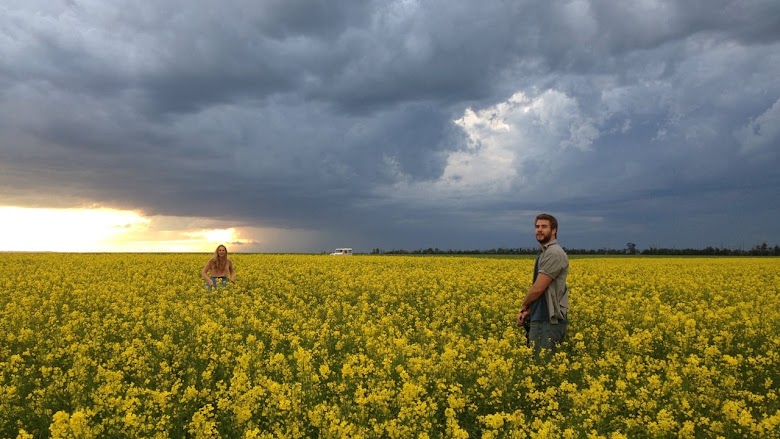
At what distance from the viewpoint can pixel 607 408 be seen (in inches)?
219

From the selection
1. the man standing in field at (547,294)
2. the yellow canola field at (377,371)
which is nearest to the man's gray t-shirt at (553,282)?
the man standing in field at (547,294)

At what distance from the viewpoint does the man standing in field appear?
7777mm

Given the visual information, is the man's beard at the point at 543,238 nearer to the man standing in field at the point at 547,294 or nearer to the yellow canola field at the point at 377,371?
the man standing in field at the point at 547,294

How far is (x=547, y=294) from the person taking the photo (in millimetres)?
7984

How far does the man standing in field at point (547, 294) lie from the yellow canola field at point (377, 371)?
0.46 metres

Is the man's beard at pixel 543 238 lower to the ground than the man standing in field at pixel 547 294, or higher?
higher

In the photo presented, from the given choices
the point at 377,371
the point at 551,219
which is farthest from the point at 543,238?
the point at 377,371

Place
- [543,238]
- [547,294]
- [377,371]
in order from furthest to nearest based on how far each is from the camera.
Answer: [547,294] → [543,238] → [377,371]

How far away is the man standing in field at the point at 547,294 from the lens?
7.78 meters

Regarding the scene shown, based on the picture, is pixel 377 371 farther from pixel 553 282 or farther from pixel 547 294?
pixel 553 282

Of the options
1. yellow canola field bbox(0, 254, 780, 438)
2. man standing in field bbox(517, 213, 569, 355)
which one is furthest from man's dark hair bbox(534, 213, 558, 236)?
yellow canola field bbox(0, 254, 780, 438)

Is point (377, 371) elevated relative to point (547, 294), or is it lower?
lower

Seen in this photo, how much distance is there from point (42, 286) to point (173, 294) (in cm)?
488

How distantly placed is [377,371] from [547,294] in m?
3.00
